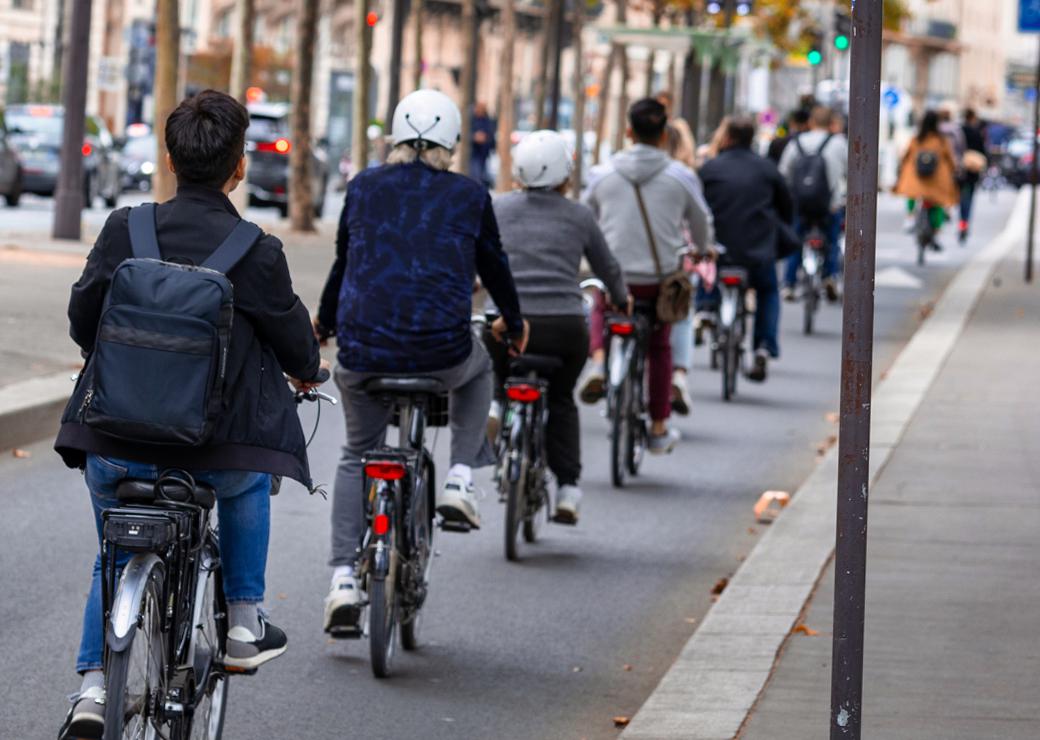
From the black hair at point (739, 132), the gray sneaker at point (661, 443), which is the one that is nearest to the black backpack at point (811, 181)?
the black hair at point (739, 132)

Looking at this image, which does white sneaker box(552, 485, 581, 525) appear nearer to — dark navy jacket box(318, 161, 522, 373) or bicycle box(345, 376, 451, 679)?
bicycle box(345, 376, 451, 679)

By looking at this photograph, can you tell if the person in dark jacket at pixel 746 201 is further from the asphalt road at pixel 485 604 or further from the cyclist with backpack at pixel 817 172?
the cyclist with backpack at pixel 817 172

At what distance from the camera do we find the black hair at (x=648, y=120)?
1148 centimetres

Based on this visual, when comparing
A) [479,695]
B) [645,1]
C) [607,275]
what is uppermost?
[645,1]

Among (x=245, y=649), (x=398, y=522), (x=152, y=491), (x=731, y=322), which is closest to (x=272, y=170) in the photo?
(x=731, y=322)

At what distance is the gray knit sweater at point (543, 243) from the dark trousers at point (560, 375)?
7 cm

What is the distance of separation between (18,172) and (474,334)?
29.8 meters

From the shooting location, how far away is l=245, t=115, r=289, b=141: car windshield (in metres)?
38.9

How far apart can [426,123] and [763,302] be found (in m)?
9.04

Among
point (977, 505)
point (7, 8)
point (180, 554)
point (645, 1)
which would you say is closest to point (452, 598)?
point (977, 505)

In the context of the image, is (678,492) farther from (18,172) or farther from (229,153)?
(18,172)

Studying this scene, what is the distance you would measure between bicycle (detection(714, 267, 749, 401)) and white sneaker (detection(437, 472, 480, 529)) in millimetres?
7869

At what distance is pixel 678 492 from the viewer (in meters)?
11.6

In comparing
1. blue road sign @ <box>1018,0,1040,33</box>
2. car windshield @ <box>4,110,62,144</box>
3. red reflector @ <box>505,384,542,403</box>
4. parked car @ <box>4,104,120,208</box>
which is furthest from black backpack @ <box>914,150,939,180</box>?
red reflector @ <box>505,384,542,403</box>
